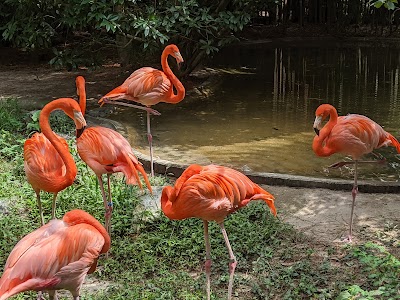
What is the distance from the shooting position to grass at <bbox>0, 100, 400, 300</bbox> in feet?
12.5

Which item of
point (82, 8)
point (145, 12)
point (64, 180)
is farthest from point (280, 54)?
point (64, 180)

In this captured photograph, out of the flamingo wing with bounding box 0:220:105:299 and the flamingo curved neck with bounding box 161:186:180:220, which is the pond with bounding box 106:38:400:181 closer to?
the flamingo curved neck with bounding box 161:186:180:220

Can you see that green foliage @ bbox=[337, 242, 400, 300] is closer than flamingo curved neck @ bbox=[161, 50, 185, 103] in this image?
Yes

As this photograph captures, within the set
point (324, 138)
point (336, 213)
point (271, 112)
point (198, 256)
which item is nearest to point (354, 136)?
point (324, 138)

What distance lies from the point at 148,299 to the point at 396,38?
17.6 m

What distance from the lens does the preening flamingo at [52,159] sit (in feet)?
12.9

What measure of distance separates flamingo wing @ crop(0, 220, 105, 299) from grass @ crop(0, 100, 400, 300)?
2.43ft

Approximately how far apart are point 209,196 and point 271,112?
5665 mm

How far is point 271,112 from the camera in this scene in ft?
29.7

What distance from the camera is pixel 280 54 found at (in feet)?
52.5

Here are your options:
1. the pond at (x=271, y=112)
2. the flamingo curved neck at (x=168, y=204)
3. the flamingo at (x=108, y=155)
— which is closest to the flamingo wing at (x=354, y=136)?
the pond at (x=271, y=112)

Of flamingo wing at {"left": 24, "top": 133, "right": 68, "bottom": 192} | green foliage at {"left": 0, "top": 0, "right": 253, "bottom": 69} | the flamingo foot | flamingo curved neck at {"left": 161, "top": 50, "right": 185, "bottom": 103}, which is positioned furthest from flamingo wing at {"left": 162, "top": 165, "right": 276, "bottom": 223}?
green foliage at {"left": 0, "top": 0, "right": 253, "bottom": 69}

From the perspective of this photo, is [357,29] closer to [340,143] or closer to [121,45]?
[121,45]

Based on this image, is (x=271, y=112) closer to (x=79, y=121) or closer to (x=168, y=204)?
(x=79, y=121)
